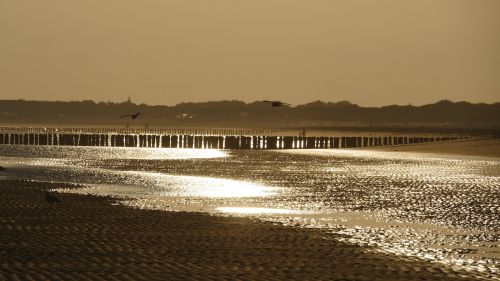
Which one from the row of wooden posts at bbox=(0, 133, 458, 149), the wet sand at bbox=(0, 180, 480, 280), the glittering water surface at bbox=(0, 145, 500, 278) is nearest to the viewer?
the wet sand at bbox=(0, 180, 480, 280)

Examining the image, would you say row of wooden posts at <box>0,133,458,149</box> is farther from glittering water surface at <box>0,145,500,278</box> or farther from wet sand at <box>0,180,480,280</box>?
wet sand at <box>0,180,480,280</box>

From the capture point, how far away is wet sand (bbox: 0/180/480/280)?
1247cm

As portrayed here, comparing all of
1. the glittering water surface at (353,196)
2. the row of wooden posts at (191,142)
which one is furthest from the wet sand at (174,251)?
the row of wooden posts at (191,142)

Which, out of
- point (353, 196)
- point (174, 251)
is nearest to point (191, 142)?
point (353, 196)

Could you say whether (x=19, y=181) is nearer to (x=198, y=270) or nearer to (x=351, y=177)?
(x=351, y=177)

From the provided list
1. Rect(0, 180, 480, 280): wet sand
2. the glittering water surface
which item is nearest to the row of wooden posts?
the glittering water surface

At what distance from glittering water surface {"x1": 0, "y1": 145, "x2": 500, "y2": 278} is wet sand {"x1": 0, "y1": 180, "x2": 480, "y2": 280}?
1.08 metres

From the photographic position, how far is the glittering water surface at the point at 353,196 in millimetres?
16719

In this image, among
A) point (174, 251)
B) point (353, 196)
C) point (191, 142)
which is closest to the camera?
point (174, 251)

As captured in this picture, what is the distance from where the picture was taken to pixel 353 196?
26.8 meters

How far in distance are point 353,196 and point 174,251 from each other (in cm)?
1307

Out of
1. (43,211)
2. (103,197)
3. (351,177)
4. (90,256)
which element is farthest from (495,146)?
(90,256)

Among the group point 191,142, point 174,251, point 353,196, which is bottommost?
point 191,142

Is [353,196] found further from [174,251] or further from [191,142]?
[191,142]
